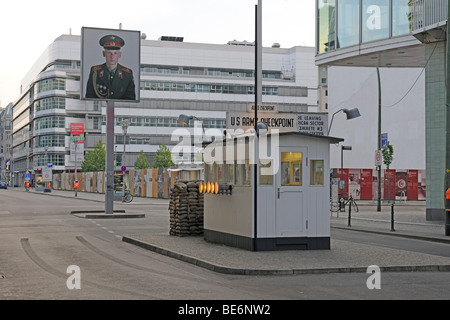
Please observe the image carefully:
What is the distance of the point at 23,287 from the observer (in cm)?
997

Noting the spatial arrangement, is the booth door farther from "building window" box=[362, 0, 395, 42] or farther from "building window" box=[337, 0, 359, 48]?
"building window" box=[337, 0, 359, 48]

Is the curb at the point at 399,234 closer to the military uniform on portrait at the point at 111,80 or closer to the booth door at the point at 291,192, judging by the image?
the booth door at the point at 291,192

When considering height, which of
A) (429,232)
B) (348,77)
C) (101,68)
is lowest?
(429,232)

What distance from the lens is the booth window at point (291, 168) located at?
15070 mm

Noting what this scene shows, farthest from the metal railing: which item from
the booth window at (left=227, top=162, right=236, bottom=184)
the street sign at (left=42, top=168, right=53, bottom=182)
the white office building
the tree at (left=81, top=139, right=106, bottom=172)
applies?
the tree at (left=81, top=139, right=106, bottom=172)

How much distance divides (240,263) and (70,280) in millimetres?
3393

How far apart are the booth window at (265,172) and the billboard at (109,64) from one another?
18297 mm

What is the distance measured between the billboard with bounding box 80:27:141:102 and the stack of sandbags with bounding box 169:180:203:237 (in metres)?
14.1

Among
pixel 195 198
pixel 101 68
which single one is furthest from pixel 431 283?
pixel 101 68

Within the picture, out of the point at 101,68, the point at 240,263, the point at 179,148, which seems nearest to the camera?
the point at 240,263

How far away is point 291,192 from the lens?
15039 millimetres

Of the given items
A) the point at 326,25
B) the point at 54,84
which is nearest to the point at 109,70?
the point at 326,25

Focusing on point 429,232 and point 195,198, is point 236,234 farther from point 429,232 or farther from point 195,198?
point 429,232
